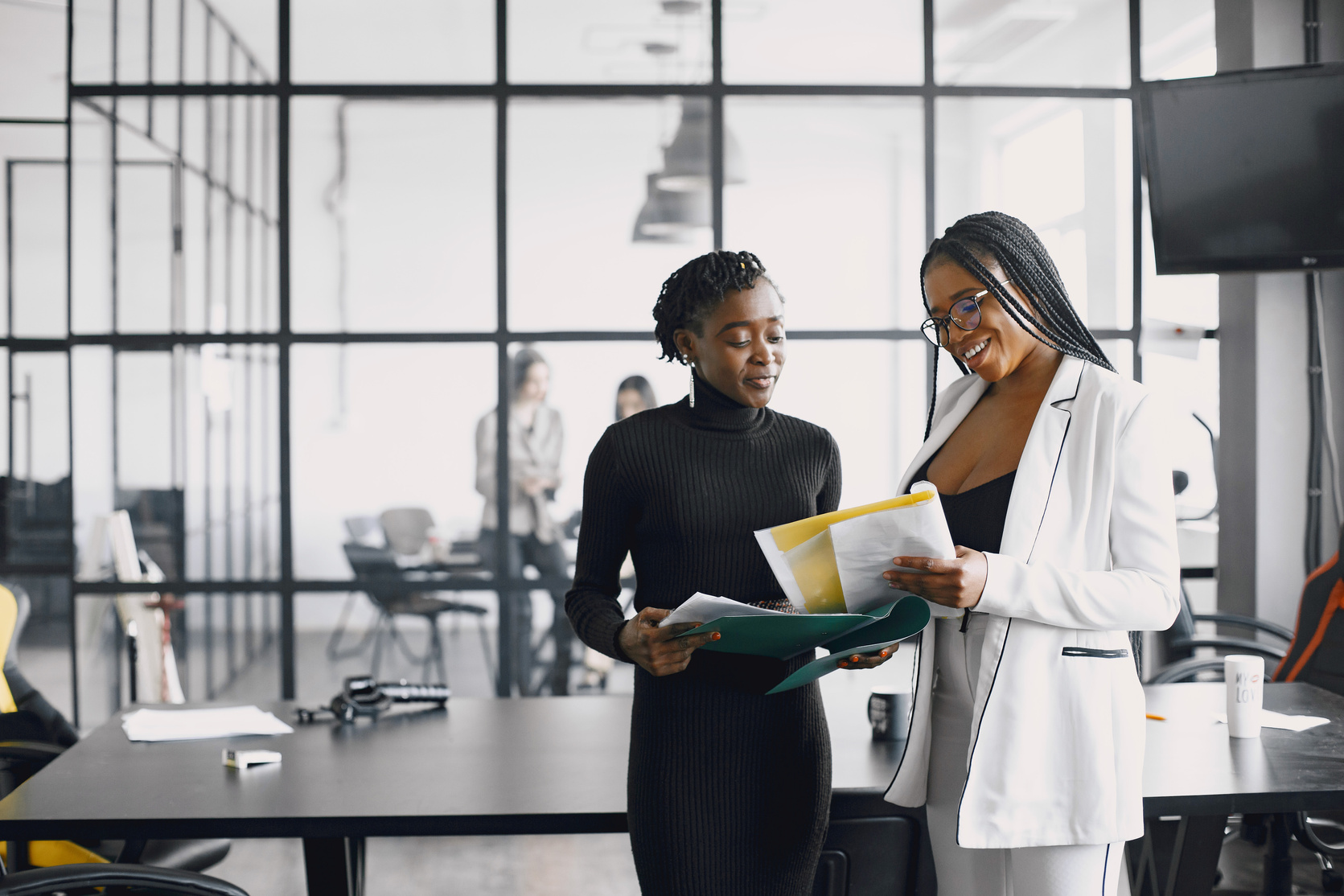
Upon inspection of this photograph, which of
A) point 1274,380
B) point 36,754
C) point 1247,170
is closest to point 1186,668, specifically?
point 1274,380

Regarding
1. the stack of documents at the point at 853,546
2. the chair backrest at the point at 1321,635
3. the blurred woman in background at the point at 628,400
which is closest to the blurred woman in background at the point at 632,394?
the blurred woman in background at the point at 628,400

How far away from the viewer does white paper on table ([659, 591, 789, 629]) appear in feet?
4.08

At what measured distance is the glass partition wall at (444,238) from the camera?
3.98m

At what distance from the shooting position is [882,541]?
50.3 inches

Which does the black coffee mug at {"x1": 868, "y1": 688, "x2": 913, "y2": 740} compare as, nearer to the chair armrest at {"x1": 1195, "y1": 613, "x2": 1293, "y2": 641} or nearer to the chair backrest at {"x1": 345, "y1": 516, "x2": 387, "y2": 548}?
the chair armrest at {"x1": 1195, "y1": 613, "x2": 1293, "y2": 641}

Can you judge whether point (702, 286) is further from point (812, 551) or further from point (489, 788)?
point (489, 788)

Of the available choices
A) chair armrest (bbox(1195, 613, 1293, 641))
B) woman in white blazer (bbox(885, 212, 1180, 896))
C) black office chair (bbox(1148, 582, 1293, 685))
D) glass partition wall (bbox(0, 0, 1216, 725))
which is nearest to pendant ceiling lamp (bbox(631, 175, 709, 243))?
glass partition wall (bbox(0, 0, 1216, 725))

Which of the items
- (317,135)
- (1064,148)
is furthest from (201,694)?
(1064,148)

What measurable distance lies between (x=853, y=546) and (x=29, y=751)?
1948mm

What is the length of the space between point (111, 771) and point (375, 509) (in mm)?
2208

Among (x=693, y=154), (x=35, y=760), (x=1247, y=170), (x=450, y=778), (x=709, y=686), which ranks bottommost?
(x=35, y=760)

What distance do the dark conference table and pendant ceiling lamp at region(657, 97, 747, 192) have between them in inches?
95.8

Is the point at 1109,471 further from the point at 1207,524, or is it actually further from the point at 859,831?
the point at 1207,524

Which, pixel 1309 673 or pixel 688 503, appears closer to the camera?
pixel 688 503
